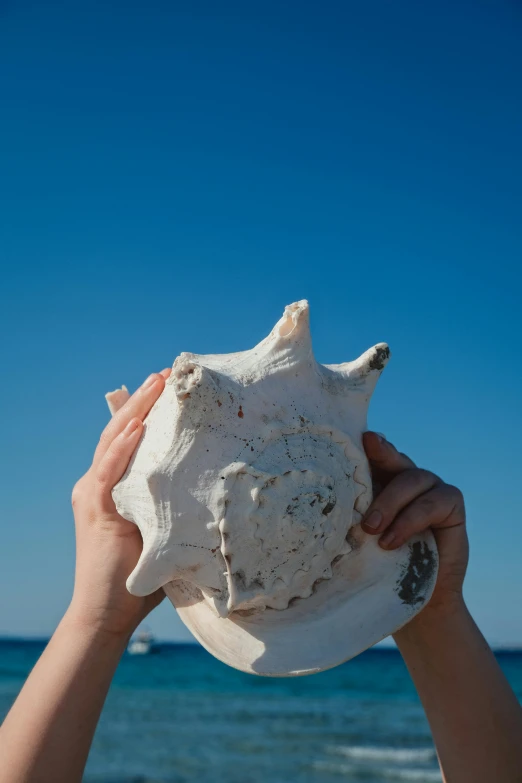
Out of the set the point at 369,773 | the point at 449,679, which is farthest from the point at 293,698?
the point at 449,679

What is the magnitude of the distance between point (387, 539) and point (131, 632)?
69cm

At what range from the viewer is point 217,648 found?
176cm

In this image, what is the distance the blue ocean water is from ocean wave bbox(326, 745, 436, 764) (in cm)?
2

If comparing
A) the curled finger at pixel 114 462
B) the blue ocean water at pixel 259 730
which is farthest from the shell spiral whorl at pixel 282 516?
the blue ocean water at pixel 259 730

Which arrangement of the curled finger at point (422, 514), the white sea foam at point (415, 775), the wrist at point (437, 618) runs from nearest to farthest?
the curled finger at point (422, 514) < the wrist at point (437, 618) < the white sea foam at point (415, 775)

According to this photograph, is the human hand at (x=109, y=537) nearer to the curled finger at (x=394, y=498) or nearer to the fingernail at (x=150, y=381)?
the fingernail at (x=150, y=381)

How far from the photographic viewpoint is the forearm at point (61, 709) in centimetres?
152

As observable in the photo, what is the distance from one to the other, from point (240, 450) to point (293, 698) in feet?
55.3

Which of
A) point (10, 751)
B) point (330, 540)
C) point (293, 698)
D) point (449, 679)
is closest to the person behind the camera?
point (10, 751)

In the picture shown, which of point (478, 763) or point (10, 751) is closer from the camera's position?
point (10, 751)

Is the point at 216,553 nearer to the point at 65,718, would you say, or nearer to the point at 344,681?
the point at 65,718

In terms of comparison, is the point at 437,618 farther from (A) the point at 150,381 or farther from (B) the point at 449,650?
(A) the point at 150,381

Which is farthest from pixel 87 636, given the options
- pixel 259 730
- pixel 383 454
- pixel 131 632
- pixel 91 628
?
pixel 259 730

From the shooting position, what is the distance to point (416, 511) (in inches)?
69.7
